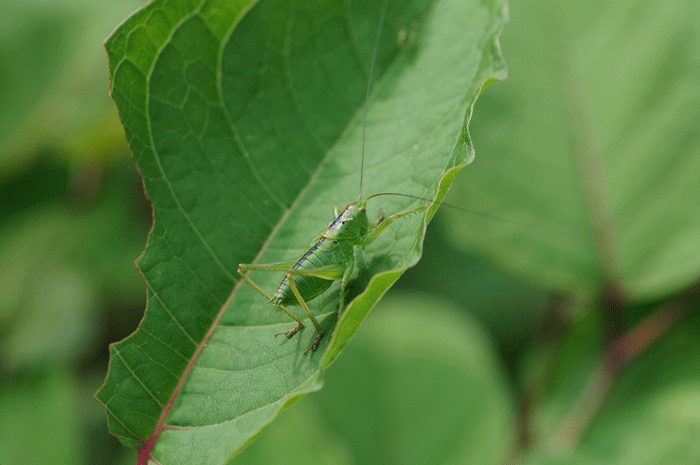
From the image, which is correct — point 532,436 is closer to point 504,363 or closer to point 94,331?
point 504,363

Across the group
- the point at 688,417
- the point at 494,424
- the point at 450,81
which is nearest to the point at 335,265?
the point at 450,81

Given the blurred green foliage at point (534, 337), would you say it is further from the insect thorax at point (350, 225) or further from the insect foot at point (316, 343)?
the insect thorax at point (350, 225)

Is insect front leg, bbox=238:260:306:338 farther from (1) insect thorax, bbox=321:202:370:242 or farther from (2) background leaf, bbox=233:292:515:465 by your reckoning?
(2) background leaf, bbox=233:292:515:465

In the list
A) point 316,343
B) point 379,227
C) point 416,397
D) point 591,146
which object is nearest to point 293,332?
point 316,343

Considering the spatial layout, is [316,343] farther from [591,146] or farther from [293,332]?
[591,146]

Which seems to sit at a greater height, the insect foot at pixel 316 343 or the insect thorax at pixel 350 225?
the insect thorax at pixel 350 225

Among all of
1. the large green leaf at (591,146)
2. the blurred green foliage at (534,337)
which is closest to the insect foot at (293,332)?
the blurred green foliage at (534,337)
